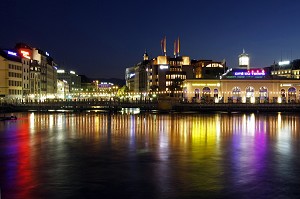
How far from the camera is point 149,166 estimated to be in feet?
87.5

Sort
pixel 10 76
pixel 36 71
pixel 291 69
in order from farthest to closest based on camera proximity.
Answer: pixel 291 69 → pixel 36 71 → pixel 10 76

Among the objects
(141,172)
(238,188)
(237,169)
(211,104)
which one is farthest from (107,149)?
(211,104)

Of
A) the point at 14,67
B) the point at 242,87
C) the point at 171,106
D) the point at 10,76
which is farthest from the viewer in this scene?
the point at 14,67

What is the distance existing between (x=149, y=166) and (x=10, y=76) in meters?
95.9

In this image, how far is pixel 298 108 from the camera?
103 m

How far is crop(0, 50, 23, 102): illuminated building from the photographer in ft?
368

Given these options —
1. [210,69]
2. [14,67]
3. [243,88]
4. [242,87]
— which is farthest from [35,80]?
[210,69]

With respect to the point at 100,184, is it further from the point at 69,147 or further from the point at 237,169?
the point at 69,147

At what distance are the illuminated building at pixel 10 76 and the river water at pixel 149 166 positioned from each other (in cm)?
7218

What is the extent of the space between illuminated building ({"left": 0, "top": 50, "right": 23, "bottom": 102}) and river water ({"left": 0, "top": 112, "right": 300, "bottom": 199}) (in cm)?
7218

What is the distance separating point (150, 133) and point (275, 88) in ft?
259

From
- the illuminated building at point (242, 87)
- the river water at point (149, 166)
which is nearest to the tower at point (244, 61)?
the illuminated building at point (242, 87)

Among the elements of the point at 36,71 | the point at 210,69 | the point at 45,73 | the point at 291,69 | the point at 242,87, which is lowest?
the point at 242,87

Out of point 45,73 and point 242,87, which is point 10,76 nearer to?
point 45,73
